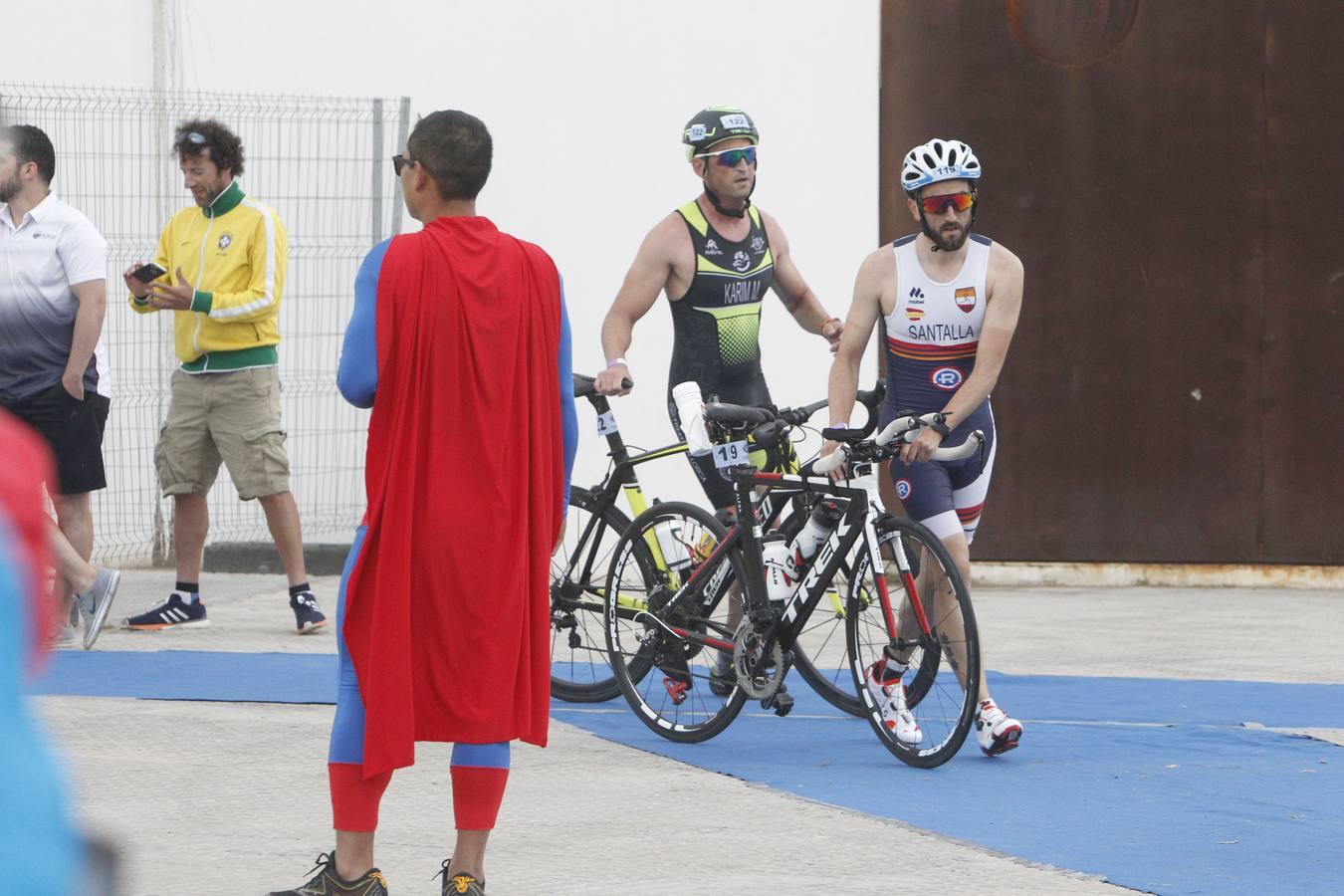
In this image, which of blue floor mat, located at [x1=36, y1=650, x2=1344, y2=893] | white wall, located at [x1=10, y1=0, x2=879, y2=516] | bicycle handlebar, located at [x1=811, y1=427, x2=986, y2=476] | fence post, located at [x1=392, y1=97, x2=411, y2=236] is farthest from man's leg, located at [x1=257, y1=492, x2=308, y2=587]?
bicycle handlebar, located at [x1=811, y1=427, x2=986, y2=476]

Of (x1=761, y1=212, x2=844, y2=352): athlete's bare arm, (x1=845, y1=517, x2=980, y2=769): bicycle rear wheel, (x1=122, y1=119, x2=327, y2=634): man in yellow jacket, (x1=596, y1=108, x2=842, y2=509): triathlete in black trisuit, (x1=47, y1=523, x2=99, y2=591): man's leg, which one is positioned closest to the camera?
(x1=47, y1=523, x2=99, y2=591): man's leg

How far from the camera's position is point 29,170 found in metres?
7.48

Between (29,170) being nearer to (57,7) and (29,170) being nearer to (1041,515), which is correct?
(57,7)

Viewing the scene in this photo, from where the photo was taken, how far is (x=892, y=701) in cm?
600

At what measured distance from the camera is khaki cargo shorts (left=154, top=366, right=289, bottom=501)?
8117 millimetres

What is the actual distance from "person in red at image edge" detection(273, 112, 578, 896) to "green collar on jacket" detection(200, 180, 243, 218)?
13.4ft

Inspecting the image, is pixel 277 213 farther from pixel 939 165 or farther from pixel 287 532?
pixel 939 165

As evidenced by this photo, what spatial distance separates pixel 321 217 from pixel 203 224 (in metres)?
2.05

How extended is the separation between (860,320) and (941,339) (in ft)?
0.90

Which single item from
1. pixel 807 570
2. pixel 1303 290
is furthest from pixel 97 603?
pixel 1303 290

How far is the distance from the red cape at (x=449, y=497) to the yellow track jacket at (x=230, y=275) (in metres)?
4.03

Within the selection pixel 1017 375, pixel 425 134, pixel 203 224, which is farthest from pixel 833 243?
pixel 425 134

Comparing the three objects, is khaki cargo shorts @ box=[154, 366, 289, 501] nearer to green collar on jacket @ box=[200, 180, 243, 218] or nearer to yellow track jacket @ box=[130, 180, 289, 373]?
yellow track jacket @ box=[130, 180, 289, 373]

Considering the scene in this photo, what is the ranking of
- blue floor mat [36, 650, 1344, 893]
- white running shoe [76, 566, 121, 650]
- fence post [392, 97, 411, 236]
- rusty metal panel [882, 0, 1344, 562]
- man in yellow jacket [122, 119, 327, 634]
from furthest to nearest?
rusty metal panel [882, 0, 1344, 562]
fence post [392, 97, 411, 236]
man in yellow jacket [122, 119, 327, 634]
white running shoe [76, 566, 121, 650]
blue floor mat [36, 650, 1344, 893]
